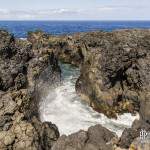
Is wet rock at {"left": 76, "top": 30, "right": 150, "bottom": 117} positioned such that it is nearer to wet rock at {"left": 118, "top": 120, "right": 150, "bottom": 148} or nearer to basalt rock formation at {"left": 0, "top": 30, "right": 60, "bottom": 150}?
basalt rock formation at {"left": 0, "top": 30, "right": 60, "bottom": 150}

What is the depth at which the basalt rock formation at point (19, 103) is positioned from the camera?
92.5 ft

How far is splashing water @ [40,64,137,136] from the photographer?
38719 mm

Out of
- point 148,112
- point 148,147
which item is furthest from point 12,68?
point 148,147

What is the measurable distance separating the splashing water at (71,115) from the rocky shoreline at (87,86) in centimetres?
100

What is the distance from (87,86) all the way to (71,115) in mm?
5356

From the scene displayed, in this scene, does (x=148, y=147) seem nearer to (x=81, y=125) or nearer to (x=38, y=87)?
(x=81, y=125)

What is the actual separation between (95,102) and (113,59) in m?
5.14

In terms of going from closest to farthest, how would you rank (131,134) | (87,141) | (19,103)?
(131,134) → (87,141) → (19,103)

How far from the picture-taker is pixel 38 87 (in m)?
43.7

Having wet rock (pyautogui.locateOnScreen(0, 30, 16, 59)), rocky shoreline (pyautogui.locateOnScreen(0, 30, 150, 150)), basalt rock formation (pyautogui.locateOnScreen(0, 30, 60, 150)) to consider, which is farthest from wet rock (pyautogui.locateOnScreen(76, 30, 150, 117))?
wet rock (pyautogui.locateOnScreen(0, 30, 16, 59))

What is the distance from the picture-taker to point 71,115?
42.0 meters

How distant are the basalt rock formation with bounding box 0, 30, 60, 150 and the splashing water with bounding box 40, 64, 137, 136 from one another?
372 centimetres

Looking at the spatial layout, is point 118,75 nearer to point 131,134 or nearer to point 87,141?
point 87,141

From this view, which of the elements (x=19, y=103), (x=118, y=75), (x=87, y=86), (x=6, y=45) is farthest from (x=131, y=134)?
(x=87, y=86)
